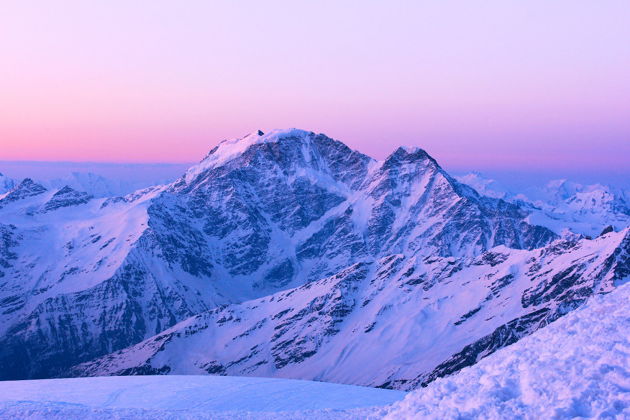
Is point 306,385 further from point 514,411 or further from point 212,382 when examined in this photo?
point 514,411

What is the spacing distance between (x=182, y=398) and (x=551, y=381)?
2293 centimetres

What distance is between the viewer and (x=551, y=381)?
64.2ft

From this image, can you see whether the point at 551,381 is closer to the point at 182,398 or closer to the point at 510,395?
the point at 510,395

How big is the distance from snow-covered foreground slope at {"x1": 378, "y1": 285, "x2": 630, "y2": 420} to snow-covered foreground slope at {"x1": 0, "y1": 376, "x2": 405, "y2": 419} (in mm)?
8357

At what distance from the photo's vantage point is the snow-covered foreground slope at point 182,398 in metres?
29.8

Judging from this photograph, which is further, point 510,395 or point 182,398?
point 182,398

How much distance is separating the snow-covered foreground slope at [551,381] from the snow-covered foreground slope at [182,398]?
836cm

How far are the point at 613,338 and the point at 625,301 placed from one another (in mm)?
4659

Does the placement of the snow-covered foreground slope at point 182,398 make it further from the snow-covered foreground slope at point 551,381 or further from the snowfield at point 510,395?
the snow-covered foreground slope at point 551,381

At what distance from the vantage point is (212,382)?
140ft

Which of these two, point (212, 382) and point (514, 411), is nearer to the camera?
point (514, 411)

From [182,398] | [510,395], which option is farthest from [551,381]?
[182,398]

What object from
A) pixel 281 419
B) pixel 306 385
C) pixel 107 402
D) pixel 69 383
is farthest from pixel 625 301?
pixel 69 383

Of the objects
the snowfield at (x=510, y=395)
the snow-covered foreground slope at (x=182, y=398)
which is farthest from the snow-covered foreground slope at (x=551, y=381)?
the snow-covered foreground slope at (x=182, y=398)
